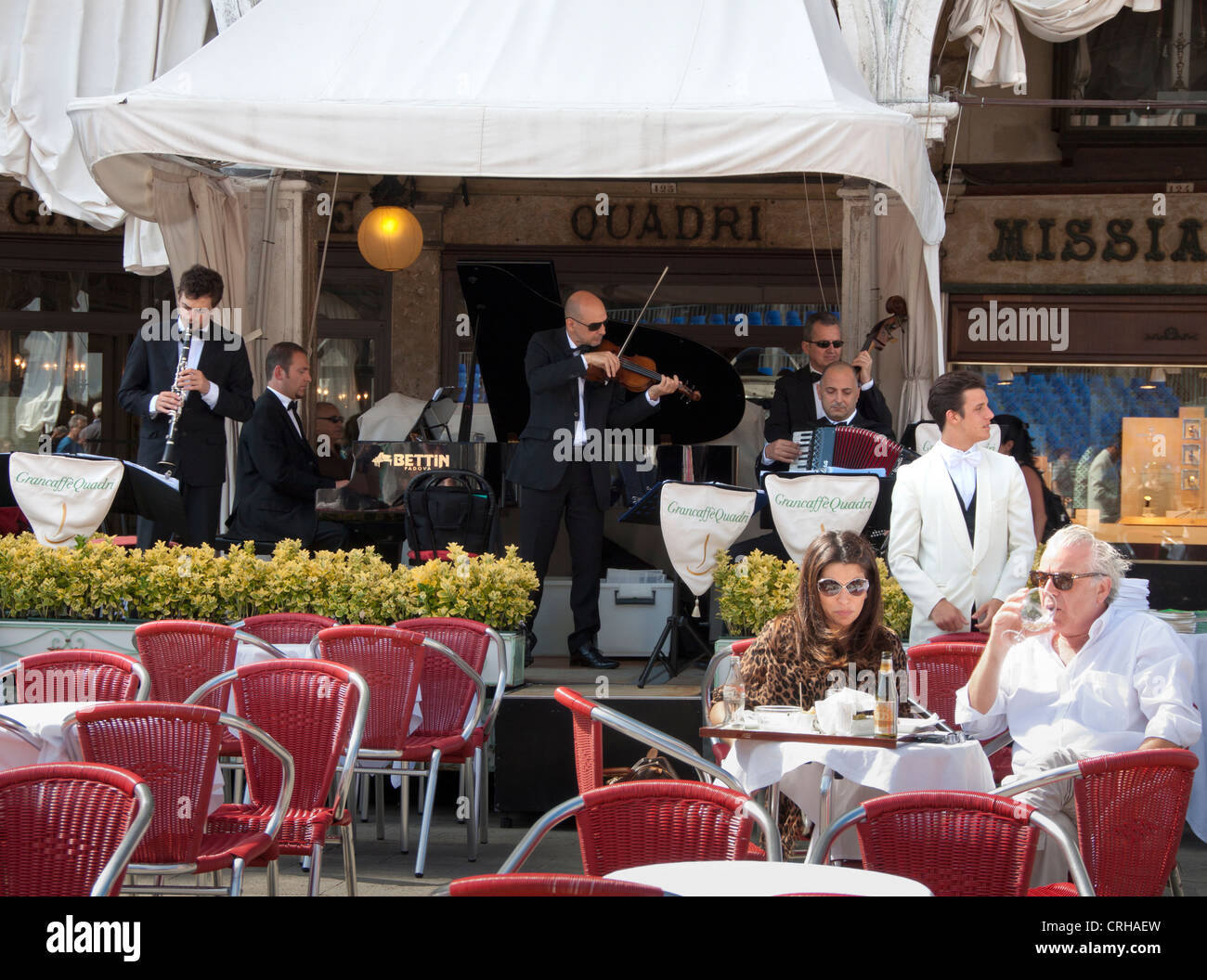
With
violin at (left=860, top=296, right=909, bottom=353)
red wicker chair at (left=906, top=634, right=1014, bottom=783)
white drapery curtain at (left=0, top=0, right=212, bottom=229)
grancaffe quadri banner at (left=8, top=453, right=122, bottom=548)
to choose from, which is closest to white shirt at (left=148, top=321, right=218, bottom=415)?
grancaffe quadri banner at (left=8, top=453, right=122, bottom=548)

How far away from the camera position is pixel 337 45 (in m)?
7.70

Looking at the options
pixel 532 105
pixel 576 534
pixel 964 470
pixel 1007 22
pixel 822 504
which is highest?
pixel 1007 22

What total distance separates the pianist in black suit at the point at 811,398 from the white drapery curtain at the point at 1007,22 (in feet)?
6.44

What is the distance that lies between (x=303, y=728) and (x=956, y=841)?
225 centimetres

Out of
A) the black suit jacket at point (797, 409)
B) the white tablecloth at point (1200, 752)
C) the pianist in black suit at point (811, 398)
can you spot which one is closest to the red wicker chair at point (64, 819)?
the white tablecloth at point (1200, 752)

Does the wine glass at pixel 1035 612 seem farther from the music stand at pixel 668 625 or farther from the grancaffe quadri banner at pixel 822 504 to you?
the music stand at pixel 668 625

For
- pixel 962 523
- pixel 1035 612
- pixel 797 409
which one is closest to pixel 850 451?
pixel 797 409

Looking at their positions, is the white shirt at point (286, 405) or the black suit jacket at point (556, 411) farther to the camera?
the white shirt at point (286, 405)

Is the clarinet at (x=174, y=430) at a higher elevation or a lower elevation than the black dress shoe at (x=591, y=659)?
higher

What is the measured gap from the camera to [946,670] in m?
5.12

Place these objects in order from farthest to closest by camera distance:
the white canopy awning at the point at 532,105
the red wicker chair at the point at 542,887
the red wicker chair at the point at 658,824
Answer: the white canopy awning at the point at 532,105, the red wicker chair at the point at 658,824, the red wicker chair at the point at 542,887

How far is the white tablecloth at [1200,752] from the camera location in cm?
554

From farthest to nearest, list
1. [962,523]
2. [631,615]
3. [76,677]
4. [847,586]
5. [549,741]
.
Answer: [631,615]
[549,741]
[962,523]
[76,677]
[847,586]

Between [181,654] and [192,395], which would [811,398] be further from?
[181,654]
